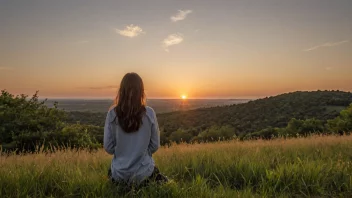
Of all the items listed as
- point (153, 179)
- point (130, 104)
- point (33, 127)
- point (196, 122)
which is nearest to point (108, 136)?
point (130, 104)

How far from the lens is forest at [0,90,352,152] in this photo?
15.0m


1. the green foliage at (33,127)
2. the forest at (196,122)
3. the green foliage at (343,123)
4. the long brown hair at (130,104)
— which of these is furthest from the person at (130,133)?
the green foliage at (343,123)

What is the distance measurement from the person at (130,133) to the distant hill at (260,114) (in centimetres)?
4487

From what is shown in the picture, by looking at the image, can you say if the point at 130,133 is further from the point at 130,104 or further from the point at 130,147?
the point at 130,104

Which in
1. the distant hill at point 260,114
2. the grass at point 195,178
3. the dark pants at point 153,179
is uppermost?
the dark pants at point 153,179

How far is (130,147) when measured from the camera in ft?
13.4

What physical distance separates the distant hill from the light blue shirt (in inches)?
1766

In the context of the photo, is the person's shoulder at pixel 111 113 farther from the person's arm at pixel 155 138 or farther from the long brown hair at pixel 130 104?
the person's arm at pixel 155 138

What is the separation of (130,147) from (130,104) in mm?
615

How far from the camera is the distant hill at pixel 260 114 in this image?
52.4 meters

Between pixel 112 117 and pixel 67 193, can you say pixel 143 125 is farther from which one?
pixel 67 193

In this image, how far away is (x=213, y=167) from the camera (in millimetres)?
5645

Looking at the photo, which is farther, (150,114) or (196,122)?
(196,122)

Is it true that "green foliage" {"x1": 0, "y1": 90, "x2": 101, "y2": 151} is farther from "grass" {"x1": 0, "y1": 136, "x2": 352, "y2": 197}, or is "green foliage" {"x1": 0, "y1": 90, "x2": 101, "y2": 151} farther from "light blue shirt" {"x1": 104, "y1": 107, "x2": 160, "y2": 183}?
"light blue shirt" {"x1": 104, "y1": 107, "x2": 160, "y2": 183}
